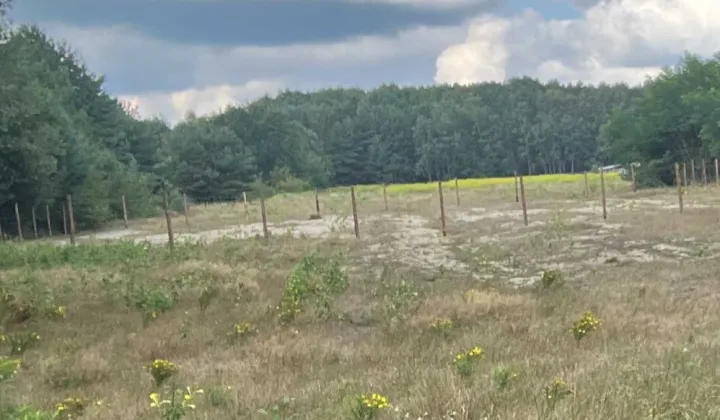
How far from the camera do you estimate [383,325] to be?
1034cm

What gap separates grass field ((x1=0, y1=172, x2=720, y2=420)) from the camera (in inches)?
203

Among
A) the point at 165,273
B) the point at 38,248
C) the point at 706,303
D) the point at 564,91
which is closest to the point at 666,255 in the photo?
the point at 706,303

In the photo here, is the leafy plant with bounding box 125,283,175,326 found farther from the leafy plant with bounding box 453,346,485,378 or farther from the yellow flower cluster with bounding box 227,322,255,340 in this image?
the leafy plant with bounding box 453,346,485,378

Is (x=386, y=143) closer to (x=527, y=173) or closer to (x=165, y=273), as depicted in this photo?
(x=527, y=173)

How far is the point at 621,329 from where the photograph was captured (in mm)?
8586

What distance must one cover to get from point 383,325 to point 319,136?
115 m

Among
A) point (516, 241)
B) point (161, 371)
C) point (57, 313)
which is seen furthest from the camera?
point (516, 241)

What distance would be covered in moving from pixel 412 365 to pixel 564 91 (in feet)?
454

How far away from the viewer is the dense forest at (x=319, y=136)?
35.7 m

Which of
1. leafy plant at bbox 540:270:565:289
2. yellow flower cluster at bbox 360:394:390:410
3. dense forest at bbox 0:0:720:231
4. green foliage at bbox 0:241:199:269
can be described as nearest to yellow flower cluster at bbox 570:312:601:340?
yellow flower cluster at bbox 360:394:390:410

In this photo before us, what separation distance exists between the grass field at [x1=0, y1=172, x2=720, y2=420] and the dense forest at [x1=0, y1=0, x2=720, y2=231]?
34.7 feet

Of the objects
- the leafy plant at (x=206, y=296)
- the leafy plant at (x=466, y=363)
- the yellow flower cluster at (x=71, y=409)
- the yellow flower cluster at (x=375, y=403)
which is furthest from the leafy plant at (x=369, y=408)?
the leafy plant at (x=206, y=296)

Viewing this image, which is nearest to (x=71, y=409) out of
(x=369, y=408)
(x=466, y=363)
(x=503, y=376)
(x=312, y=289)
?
(x=369, y=408)

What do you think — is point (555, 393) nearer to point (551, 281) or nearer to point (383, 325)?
point (383, 325)
